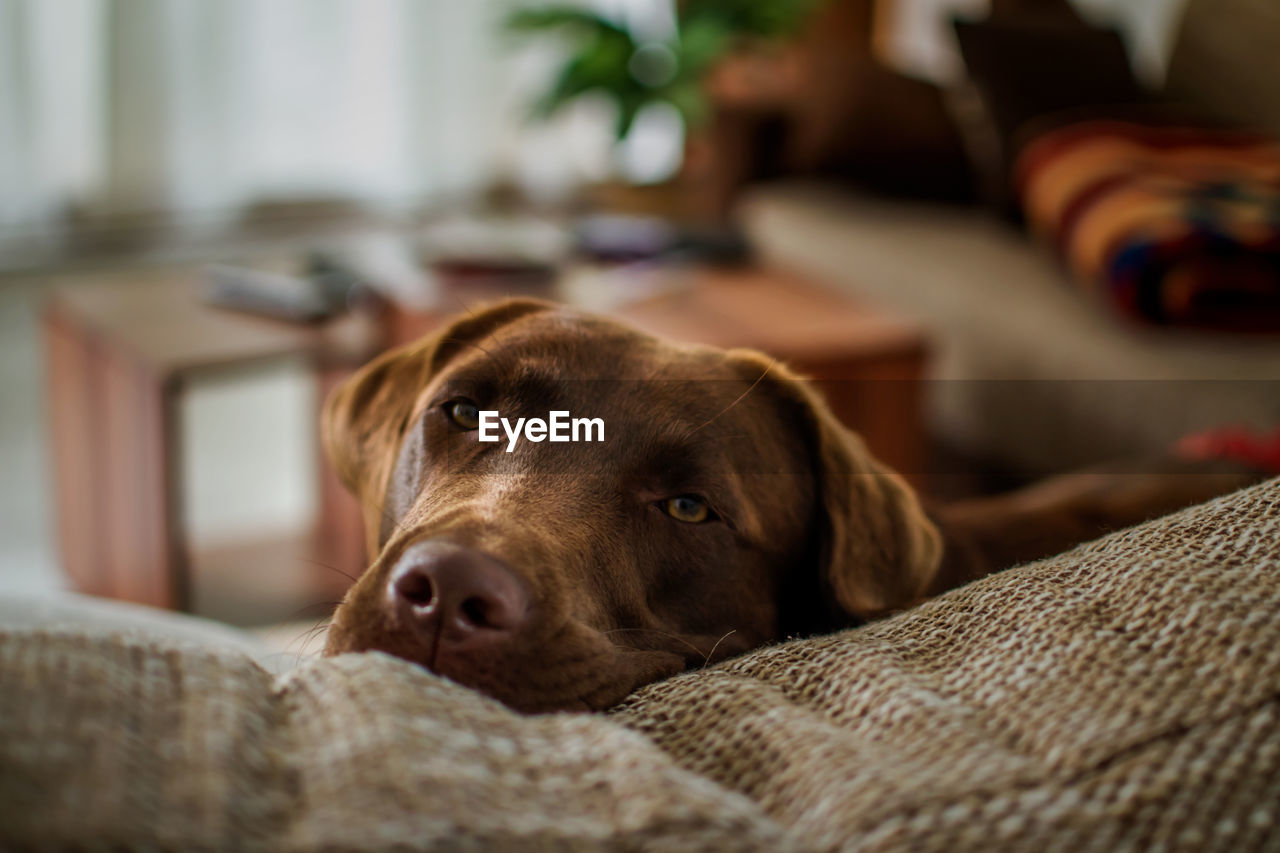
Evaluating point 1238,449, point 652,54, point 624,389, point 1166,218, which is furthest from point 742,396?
point 652,54

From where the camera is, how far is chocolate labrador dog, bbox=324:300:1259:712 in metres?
0.87

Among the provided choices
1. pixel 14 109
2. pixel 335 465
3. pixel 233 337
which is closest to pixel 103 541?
pixel 233 337

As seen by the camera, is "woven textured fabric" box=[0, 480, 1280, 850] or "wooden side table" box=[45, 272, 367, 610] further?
"wooden side table" box=[45, 272, 367, 610]

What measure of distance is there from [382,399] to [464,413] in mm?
203

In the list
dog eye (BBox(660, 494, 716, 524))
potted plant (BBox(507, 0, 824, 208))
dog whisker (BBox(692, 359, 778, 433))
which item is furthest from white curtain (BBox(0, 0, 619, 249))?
dog eye (BBox(660, 494, 716, 524))

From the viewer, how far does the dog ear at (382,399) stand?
4.23 ft

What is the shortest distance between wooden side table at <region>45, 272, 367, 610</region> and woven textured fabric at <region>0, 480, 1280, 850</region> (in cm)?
180

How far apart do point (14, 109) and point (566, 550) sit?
181 inches

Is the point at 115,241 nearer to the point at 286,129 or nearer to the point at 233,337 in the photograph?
the point at 286,129

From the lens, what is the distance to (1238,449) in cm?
180

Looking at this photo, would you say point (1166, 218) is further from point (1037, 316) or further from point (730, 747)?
point (730, 747)

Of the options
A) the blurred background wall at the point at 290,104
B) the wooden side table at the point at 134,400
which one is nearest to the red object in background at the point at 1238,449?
the wooden side table at the point at 134,400

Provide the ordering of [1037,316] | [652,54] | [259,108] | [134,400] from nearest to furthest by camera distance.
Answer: [134,400]
[1037,316]
[652,54]
[259,108]

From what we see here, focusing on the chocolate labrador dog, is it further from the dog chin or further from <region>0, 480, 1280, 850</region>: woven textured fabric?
<region>0, 480, 1280, 850</region>: woven textured fabric
